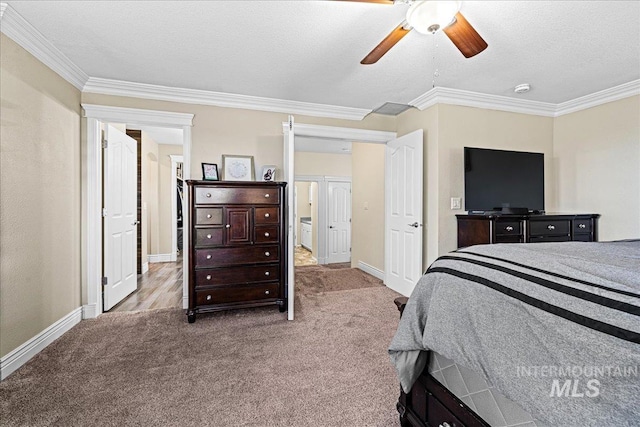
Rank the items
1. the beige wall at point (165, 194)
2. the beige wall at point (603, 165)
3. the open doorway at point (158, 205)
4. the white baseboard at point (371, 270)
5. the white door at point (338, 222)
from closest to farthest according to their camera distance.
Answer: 1. the beige wall at point (603, 165)
2. the white baseboard at point (371, 270)
3. the open doorway at point (158, 205)
4. the beige wall at point (165, 194)
5. the white door at point (338, 222)

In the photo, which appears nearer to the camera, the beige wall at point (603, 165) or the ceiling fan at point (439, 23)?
the ceiling fan at point (439, 23)

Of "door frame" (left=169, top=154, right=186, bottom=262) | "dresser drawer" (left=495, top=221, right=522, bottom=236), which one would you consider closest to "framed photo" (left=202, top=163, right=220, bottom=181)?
"dresser drawer" (left=495, top=221, right=522, bottom=236)

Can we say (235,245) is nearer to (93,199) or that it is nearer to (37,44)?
(93,199)

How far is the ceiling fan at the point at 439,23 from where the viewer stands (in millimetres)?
1368

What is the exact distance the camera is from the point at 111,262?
3.14m

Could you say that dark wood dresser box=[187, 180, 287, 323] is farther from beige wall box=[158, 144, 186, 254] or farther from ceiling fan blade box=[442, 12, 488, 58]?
beige wall box=[158, 144, 186, 254]

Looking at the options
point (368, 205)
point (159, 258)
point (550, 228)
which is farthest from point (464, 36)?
point (159, 258)

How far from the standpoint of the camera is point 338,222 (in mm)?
6258

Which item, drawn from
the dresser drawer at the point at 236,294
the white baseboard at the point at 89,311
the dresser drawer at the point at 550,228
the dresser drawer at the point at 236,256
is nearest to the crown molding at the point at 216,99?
the dresser drawer at the point at 236,256

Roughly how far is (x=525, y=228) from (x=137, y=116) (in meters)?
4.10

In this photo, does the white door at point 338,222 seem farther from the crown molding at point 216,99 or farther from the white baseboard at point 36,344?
the white baseboard at point 36,344

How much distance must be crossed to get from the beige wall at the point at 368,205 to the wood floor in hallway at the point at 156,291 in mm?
2899

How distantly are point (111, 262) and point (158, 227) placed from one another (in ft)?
8.84

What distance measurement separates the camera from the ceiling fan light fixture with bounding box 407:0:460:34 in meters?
1.36
